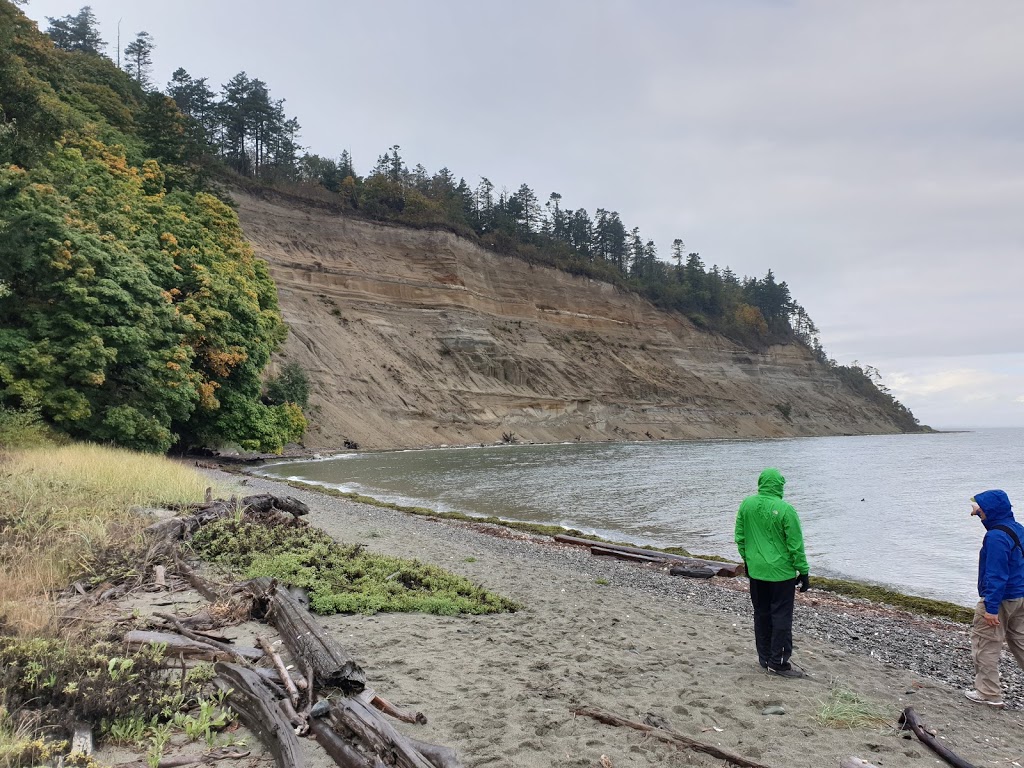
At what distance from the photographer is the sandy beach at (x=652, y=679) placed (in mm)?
4652

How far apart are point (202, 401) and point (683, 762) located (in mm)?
29089

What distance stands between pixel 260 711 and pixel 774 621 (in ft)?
15.9

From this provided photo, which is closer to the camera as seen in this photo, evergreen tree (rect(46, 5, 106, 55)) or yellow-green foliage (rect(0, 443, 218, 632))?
yellow-green foliage (rect(0, 443, 218, 632))

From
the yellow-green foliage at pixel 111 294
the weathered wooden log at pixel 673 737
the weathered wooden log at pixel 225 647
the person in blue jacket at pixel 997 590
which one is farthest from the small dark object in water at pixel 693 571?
the yellow-green foliage at pixel 111 294

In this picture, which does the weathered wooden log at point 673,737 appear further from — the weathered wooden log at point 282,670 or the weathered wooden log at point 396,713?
the weathered wooden log at point 282,670

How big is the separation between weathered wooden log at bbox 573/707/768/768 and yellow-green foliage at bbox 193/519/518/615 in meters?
3.07

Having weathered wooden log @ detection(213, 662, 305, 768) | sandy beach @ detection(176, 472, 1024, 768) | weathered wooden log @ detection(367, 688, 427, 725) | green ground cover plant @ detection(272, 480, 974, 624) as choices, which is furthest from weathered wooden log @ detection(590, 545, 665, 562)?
weathered wooden log @ detection(213, 662, 305, 768)

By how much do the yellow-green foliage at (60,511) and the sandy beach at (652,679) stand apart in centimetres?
292

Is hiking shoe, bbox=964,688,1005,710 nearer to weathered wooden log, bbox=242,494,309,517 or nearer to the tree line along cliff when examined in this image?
weathered wooden log, bbox=242,494,309,517

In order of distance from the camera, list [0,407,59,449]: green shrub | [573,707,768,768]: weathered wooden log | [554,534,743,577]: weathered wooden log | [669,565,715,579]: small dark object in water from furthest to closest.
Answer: [0,407,59,449]: green shrub, [554,534,743,577]: weathered wooden log, [669,565,715,579]: small dark object in water, [573,707,768,768]: weathered wooden log

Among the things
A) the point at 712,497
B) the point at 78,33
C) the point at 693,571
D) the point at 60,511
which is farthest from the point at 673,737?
the point at 78,33

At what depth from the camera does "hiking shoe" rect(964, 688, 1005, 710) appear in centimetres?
615

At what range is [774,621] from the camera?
6410 millimetres

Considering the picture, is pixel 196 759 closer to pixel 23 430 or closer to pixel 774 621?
pixel 774 621
